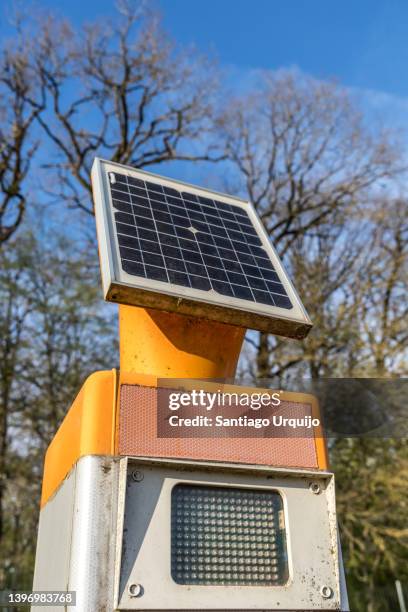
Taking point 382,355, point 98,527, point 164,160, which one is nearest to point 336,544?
point 98,527

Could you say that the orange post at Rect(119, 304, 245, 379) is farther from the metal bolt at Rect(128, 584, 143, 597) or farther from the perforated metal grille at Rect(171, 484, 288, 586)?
the metal bolt at Rect(128, 584, 143, 597)

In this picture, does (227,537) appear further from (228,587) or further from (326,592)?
(326,592)

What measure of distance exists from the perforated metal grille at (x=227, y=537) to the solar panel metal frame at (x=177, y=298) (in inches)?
32.4

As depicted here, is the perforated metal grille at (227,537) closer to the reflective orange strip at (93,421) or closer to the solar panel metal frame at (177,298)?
the reflective orange strip at (93,421)

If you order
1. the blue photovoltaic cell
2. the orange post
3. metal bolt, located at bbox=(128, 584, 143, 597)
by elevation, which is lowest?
metal bolt, located at bbox=(128, 584, 143, 597)

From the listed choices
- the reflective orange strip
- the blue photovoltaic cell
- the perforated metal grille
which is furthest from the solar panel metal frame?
the perforated metal grille

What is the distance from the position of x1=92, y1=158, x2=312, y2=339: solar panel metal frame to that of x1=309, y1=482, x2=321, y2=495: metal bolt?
758 mm

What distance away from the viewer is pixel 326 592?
2.71 metres

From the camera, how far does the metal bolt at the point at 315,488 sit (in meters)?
2.88

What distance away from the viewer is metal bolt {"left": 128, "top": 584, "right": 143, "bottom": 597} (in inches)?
94.9

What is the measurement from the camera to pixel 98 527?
2496 mm

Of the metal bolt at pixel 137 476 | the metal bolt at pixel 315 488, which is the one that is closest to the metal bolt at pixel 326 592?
the metal bolt at pixel 315 488

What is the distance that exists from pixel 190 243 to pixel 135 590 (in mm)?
1838

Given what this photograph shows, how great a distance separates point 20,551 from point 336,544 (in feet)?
70.3
